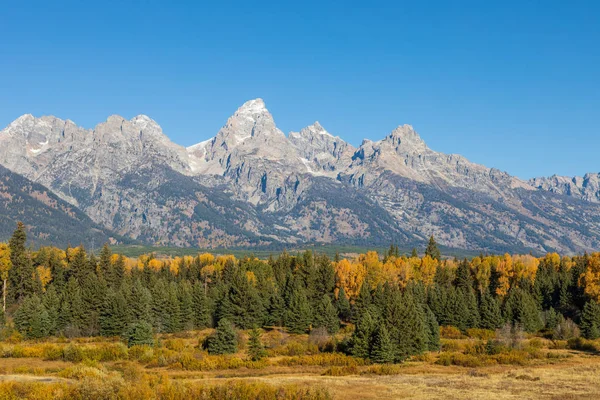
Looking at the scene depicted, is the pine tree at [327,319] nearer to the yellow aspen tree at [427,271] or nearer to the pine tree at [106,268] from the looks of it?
the yellow aspen tree at [427,271]

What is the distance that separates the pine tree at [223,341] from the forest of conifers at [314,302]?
280 mm

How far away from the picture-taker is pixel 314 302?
376ft

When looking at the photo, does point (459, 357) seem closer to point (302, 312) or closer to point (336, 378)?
point (336, 378)

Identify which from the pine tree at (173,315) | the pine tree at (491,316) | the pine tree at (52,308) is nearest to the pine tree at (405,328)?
the pine tree at (491,316)

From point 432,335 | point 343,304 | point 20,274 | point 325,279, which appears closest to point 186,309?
point 343,304

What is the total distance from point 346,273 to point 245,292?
102 feet

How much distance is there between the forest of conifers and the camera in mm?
75062

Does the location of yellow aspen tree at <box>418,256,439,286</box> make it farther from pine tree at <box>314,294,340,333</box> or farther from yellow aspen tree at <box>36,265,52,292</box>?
yellow aspen tree at <box>36,265,52,292</box>

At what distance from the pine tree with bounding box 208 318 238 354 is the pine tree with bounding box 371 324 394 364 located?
63.8ft

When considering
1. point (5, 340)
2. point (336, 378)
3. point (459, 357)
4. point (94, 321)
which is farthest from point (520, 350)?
point (5, 340)

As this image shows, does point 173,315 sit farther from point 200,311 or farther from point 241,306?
point 241,306

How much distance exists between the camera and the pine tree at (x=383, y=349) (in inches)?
2518

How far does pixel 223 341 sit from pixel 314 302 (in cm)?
4345

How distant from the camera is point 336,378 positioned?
173ft
